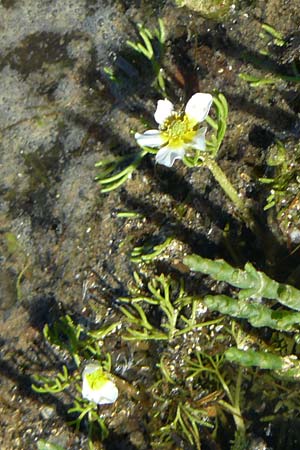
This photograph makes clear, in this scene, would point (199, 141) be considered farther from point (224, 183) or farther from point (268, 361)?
point (268, 361)

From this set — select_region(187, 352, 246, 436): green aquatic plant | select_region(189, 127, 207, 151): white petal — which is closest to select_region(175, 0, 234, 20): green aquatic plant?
select_region(189, 127, 207, 151): white petal

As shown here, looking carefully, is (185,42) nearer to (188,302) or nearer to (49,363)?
(188,302)

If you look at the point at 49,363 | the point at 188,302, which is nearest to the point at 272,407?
the point at 188,302

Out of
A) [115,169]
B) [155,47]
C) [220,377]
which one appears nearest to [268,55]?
[155,47]

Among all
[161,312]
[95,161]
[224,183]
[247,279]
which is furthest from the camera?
[95,161]

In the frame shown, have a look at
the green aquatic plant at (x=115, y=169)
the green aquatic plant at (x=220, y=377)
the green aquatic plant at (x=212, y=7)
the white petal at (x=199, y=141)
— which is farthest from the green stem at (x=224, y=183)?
the green aquatic plant at (x=212, y=7)

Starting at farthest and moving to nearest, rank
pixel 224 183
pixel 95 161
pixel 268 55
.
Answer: pixel 95 161 < pixel 268 55 < pixel 224 183
